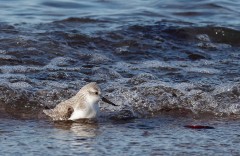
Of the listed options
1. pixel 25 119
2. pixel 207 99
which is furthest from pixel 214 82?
pixel 25 119

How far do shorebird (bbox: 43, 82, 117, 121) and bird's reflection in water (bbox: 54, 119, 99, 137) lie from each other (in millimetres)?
57

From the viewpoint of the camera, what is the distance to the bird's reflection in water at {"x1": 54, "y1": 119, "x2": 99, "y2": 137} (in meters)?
7.02

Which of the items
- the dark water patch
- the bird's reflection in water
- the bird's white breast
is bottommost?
the bird's reflection in water

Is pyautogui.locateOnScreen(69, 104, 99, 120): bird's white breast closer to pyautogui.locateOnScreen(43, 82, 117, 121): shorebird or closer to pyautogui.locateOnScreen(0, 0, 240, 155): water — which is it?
pyautogui.locateOnScreen(43, 82, 117, 121): shorebird

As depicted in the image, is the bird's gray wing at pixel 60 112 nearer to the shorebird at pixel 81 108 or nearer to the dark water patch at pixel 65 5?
the shorebird at pixel 81 108

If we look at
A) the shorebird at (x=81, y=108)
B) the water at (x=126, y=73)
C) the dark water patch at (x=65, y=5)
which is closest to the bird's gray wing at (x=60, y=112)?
the shorebird at (x=81, y=108)

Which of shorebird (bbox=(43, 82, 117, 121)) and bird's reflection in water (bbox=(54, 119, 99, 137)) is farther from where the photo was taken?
shorebird (bbox=(43, 82, 117, 121))

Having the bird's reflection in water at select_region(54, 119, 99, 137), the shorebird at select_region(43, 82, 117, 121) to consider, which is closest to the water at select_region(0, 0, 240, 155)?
the bird's reflection in water at select_region(54, 119, 99, 137)

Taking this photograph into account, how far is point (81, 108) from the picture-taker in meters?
7.57

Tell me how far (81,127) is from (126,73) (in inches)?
93.7

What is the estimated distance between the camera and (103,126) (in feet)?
24.2

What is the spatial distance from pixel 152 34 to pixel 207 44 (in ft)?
3.02

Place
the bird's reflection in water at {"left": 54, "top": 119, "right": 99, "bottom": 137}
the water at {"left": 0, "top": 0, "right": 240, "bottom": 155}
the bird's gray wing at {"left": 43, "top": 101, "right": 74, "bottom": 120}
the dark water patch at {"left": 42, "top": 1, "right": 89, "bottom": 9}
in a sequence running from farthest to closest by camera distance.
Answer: the dark water patch at {"left": 42, "top": 1, "right": 89, "bottom": 9}, the bird's gray wing at {"left": 43, "top": 101, "right": 74, "bottom": 120}, the bird's reflection in water at {"left": 54, "top": 119, "right": 99, "bottom": 137}, the water at {"left": 0, "top": 0, "right": 240, "bottom": 155}

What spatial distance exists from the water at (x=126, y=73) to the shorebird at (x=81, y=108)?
0.38 ft
